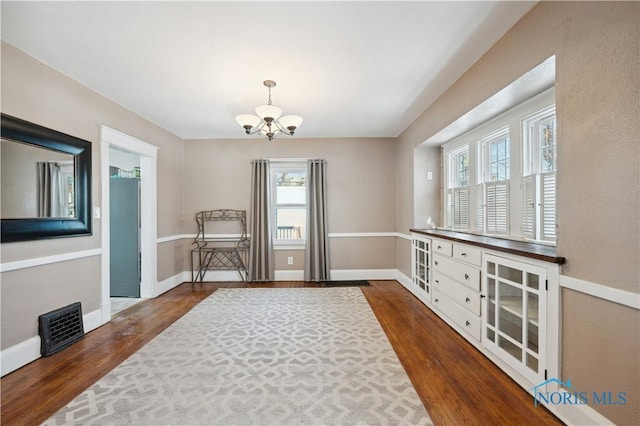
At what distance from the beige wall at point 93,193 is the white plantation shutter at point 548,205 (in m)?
4.28

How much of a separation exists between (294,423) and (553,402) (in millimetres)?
1546

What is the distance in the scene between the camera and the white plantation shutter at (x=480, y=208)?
10.0 feet

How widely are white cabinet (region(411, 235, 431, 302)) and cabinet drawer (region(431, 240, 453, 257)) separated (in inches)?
6.6

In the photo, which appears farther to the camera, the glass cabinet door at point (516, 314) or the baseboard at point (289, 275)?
the baseboard at point (289, 275)

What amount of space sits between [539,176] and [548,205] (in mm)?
263

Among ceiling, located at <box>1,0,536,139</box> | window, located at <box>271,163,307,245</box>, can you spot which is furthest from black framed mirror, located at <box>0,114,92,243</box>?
window, located at <box>271,163,307,245</box>

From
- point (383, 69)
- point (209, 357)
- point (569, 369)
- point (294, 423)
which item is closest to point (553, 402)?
point (569, 369)

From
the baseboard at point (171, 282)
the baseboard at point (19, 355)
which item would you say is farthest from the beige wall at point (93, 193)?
the baseboard at point (171, 282)

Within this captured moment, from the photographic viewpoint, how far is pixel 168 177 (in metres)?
4.38

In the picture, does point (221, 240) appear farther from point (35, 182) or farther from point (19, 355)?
point (19, 355)

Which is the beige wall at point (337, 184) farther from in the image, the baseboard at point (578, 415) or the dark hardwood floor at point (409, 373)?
the baseboard at point (578, 415)

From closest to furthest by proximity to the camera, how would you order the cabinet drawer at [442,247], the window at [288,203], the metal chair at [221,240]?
the cabinet drawer at [442,247] < the metal chair at [221,240] < the window at [288,203]

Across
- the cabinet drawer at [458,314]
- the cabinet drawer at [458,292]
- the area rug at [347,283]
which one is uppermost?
the cabinet drawer at [458,292]

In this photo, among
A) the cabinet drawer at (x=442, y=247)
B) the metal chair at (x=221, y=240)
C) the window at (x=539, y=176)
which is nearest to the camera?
the window at (x=539, y=176)
